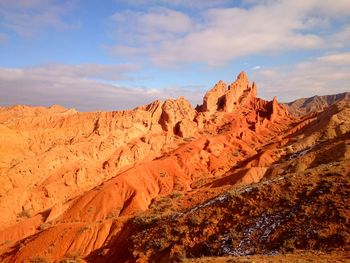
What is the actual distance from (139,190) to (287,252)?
114 ft

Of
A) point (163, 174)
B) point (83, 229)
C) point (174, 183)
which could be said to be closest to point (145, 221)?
point (83, 229)

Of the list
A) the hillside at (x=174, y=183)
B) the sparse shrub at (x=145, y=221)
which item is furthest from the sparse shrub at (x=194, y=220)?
the sparse shrub at (x=145, y=221)

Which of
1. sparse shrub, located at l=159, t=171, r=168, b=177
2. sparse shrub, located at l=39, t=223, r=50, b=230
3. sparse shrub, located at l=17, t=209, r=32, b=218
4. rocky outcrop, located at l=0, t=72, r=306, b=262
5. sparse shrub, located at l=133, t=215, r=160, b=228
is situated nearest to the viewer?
sparse shrub, located at l=133, t=215, r=160, b=228

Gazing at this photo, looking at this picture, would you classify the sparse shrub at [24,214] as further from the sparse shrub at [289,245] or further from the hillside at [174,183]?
the sparse shrub at [289,245]

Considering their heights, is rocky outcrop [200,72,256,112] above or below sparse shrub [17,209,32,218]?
above

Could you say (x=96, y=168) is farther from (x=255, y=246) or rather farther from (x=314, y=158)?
(x=255, y=246)

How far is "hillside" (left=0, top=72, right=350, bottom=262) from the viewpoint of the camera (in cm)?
1853

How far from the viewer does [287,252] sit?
623 inches

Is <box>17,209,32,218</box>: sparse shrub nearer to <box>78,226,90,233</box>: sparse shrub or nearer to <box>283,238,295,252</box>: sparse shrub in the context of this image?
<box>78,226,90,233</box>: sparse shrub

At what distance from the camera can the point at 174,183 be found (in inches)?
2194

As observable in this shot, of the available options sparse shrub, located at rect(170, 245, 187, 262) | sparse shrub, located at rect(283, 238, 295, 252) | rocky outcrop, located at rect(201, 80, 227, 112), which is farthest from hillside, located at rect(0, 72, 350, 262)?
rocky outcrop, located at rect(201, 80, 227, 112)

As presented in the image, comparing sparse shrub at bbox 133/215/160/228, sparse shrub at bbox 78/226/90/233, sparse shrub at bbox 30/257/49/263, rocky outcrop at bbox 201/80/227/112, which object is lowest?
sparse shrub at bbox 30/257/49/263

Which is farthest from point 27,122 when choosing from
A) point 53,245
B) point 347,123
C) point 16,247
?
point 347,123

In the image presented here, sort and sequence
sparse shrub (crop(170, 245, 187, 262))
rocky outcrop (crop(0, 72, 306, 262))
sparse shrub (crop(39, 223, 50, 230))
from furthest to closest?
1. rocky outcrop (crop(0, 72, 306, 262))
2. sparse shrub (crop(39, 223, 50, 230))
3. sparse shrub (crop(170, 245, 187, 262))
